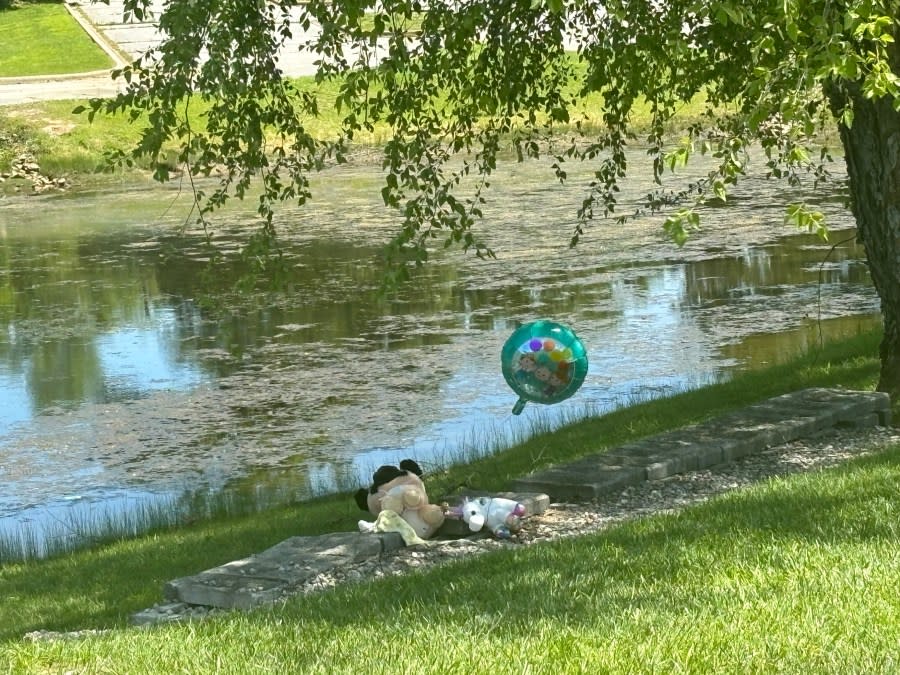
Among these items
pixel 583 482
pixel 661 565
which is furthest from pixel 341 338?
pixel 661 565

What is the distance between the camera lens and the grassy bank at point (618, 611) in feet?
14.4

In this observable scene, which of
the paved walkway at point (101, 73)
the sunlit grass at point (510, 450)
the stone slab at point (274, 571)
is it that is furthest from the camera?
the paved walkway at point (101, 73)

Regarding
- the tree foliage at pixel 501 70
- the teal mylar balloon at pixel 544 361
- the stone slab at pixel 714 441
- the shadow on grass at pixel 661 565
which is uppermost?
the tree foliage at pixel 501 70

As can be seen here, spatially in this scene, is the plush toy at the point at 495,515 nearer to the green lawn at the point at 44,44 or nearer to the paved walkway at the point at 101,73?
the paved walkway at the point at 101,73

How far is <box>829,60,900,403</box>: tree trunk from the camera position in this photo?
9023 mm

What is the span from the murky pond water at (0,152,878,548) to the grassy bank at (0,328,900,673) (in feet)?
13.1

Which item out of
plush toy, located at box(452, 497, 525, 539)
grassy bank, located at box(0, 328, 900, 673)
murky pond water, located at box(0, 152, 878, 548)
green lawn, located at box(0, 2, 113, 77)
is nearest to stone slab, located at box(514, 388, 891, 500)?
plush toy, located at box(452, 497, 525, 539)

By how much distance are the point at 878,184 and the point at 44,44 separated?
42.6 meters

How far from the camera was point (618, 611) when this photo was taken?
4918mm

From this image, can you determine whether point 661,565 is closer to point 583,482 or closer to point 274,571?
point 274,571

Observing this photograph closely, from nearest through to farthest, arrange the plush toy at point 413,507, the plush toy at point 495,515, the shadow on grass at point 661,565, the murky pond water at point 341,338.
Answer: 1. the shadow on grass at point 661,565
2. the plush toy at point 495,515
3. the plush toy at point 413,507
4. the murky pond water at point 341,338

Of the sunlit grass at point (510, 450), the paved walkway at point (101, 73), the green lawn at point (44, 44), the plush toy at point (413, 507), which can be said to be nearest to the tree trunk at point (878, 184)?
the sunlit grass at point (510, 450)

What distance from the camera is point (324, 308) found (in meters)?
19.2

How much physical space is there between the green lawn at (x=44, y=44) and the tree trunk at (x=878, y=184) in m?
37.0
